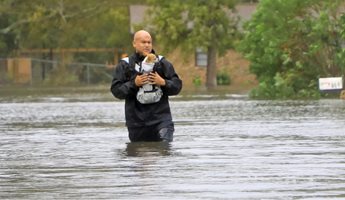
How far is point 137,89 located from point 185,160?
177 centimetres

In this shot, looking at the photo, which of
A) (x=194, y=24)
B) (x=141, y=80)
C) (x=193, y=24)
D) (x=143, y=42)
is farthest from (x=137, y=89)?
(x=193, y=24)

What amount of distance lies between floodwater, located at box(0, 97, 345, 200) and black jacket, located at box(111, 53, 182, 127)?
11.9 inches

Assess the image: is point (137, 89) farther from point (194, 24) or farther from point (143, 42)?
point (194, 24)

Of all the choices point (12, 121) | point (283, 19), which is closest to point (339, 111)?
point (12, 121)

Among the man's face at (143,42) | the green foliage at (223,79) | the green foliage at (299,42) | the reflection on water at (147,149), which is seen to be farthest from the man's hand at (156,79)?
the green foliage at (223,79)

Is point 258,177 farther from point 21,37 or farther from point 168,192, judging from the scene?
point 21,37

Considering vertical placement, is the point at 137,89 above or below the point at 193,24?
below

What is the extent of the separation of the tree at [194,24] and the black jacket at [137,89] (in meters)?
43.3

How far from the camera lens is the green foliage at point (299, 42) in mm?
35000

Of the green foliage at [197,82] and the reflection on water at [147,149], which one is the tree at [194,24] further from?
the reflection on water at [147,149]

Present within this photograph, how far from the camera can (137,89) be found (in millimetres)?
14680

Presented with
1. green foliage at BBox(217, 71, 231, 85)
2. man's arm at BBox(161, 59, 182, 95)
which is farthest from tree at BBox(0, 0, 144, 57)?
man's arm at BBox(161, 59, 182, 95)

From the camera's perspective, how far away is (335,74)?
3512 cm

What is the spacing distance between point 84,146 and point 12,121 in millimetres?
8228
